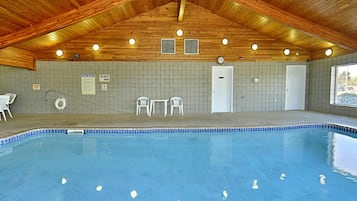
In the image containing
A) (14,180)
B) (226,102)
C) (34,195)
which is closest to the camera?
(34,195)

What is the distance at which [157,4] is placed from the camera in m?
7.55

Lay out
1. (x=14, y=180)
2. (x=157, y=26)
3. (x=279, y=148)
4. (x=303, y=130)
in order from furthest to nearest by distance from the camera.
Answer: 1. (x=157, y=26)
2. (x=303, y=130)
3. (x=279, y=148)
4. (x=14, y=180)

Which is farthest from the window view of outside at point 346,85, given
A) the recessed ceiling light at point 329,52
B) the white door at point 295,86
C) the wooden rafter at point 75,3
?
the wooden rafter at point 75,3

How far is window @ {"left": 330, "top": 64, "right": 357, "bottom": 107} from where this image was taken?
699cm

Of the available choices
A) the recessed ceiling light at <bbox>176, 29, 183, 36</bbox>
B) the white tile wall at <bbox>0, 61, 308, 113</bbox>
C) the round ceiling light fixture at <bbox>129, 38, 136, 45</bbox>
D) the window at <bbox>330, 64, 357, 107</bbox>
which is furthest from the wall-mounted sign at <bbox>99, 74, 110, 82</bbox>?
the window at <bbox>330, 64, 357, 107</bbox>

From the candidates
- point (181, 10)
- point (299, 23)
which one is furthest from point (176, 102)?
point (299, 23)

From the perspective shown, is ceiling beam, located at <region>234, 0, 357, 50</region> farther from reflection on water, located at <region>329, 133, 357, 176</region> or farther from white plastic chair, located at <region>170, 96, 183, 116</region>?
white plastic chair, located at <region>170, 96, 183, 116</region>

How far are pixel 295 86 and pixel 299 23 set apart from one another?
10.8ft

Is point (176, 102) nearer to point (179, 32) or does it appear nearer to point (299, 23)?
point (179, 32)

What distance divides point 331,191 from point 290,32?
577 centimetres

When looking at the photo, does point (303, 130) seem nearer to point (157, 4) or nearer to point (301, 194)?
point (301, 194)

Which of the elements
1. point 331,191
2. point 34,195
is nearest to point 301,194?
point 331,191

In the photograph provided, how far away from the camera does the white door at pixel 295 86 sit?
8.58m

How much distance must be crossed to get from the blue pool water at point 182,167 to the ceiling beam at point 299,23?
9.22 ft
